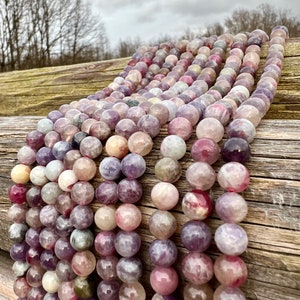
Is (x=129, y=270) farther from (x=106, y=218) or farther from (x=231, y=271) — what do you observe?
(x=231, y=271)

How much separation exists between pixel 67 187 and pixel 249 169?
1.62 feet

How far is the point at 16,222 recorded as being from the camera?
1129 mm

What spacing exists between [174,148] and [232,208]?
0.71 ft

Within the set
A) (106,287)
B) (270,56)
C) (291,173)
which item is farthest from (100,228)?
(270,56)

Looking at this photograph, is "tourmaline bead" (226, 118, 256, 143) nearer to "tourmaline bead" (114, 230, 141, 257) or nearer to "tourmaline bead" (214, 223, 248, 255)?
"tourmaline bead" (214, 223, 248, 255)

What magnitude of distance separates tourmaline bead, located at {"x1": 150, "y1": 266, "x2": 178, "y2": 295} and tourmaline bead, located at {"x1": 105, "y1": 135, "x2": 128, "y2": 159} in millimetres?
317

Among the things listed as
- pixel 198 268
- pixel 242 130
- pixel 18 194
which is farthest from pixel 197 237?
pixel 18 194

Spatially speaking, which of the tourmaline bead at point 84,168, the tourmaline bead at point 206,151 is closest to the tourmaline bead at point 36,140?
the tourmaline bead at point 84,168

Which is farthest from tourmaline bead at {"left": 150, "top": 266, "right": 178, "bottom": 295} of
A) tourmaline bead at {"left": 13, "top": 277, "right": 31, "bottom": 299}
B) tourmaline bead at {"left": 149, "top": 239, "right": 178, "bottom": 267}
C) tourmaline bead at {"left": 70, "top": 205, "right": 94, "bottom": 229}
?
tourmaline bead at {"left": 13, "top": 277, "right": 31, "bottom": 299}

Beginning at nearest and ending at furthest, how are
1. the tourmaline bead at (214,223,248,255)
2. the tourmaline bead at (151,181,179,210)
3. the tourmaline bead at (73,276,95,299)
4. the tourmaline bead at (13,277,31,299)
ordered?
the tourmaline bead at (214,223,248,255) < the tourmaline bead at (151,181,179,210) < the tourmaline bead at (73,276,95,299) < the tourmaline bead at (13,277,31,299)

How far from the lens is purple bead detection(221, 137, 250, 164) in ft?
2.61

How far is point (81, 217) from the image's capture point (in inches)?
36.7

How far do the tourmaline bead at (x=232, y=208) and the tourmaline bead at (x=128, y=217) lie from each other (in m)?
0.21

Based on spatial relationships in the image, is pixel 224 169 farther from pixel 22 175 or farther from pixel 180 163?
pixel 22 175
